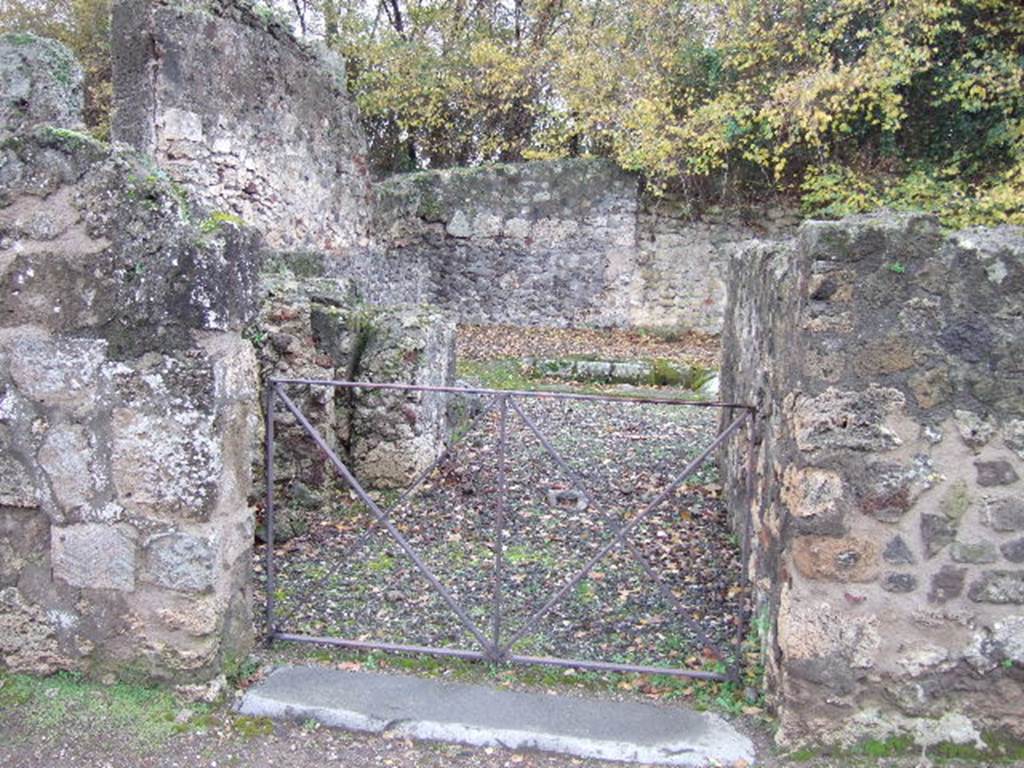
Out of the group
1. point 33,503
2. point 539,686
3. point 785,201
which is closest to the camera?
point 33,503

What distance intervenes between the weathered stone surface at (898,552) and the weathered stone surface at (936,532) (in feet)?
0.21

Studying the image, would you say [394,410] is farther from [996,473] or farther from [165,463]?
[996,473]

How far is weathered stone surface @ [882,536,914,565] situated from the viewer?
119 inches

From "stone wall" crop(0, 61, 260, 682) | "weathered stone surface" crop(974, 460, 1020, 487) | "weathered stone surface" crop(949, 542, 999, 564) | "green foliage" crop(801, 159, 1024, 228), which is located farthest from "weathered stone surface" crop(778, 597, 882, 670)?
"green foliage" crop(801, 159, 1024, 228)

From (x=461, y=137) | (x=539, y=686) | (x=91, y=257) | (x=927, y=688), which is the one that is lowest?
(x=539, y=686)

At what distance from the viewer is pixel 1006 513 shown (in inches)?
117

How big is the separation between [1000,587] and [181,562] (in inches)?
116

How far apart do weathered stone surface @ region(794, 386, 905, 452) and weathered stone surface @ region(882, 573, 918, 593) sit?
452mm

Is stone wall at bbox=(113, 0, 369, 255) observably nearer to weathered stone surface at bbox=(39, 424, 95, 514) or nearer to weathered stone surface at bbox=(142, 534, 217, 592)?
weathered stone surface at bbox=(39, 424, 95, 514)

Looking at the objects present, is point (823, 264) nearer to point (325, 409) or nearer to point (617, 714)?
point (617, 714)

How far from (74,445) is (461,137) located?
1406cm

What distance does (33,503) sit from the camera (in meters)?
3.19

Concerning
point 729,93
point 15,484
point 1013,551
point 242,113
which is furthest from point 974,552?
point 729,93

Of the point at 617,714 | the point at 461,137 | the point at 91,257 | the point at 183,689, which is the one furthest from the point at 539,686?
the point at 461,137
